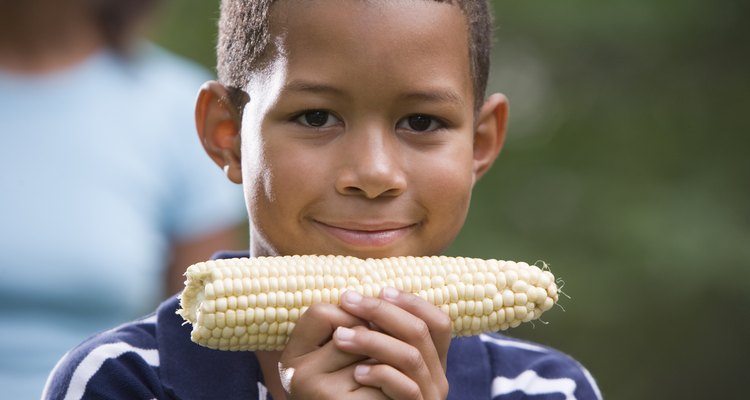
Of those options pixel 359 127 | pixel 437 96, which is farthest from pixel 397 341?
pixel 437 96

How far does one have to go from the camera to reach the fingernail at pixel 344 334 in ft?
8.64

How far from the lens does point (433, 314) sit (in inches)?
108

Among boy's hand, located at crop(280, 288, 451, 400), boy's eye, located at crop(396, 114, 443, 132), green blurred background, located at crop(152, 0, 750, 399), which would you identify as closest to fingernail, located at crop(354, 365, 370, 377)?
boy's hand, located at crop(280, 288, 451, 400)

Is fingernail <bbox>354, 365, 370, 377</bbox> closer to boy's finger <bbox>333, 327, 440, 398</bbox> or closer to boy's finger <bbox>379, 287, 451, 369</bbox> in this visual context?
boy's finger <bbox>333, 327, 440, 398</bbox>

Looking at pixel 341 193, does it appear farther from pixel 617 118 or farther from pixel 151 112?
pixel 617 118

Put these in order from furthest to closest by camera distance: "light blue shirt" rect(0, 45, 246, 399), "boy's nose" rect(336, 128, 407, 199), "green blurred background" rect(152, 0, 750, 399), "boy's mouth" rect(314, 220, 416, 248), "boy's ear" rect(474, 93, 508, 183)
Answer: "green blurred background" rect(152, 0, 750, 399), "light blue shirt" rect(0, 45, 246, 399), "boy's ear" rect(474, 93, 508, 183), "boy's mouth" rect(314, 220, 416, 248), "boy's nose" rect(336, 128, 407, 199)

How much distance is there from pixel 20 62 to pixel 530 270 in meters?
2.56

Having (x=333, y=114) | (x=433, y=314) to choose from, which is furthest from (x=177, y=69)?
(x=433, y=314)

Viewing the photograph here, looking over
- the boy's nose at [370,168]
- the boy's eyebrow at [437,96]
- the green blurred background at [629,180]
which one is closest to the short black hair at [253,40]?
the boy's eyebrow at [437,96]

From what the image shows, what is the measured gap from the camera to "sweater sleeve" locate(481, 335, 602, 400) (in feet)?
10.8

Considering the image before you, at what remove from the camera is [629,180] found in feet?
27.7

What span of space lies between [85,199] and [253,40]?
164 cm

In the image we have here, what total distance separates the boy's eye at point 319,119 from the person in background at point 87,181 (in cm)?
179

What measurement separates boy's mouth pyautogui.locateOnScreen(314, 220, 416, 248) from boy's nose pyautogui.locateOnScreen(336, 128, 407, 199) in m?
0.08
